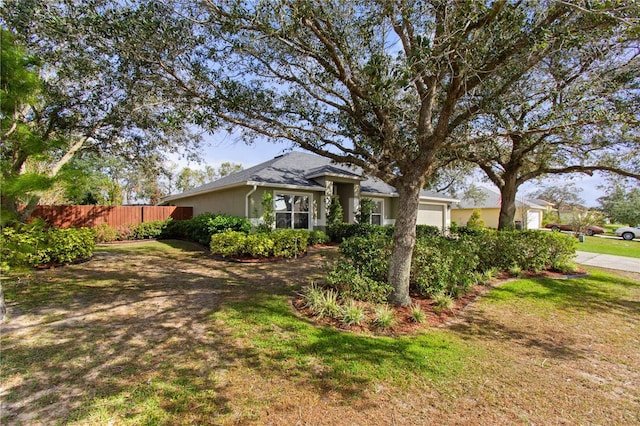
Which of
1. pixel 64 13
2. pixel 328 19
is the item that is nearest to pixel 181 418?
pixel 328 19

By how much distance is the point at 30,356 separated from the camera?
11.3 feet

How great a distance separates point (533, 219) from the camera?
3384 cm

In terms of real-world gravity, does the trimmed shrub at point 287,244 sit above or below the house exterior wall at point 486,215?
below

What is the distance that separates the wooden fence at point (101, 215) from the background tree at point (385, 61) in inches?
497

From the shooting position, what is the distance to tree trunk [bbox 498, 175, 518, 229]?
11305 mm

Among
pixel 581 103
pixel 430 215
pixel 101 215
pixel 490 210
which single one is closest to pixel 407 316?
pixel 581 103

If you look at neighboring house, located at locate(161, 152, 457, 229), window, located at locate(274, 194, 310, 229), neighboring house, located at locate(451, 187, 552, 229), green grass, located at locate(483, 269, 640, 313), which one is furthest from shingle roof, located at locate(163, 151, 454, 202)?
neighboring house, located at locate(451, 187, 552, 229)

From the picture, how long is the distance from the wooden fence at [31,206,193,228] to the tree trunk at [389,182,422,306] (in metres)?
15.4

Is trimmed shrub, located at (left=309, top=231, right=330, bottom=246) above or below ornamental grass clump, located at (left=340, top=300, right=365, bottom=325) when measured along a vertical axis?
above

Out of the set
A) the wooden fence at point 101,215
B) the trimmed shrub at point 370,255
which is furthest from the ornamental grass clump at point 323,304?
the wooden fence at point 101,215

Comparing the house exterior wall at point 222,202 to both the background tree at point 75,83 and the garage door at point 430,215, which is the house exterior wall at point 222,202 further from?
the garage door at point 430,215

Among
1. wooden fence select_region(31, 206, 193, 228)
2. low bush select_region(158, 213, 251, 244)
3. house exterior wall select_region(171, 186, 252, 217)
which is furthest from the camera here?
wooden fence select_region(31, 206, 193, 228)

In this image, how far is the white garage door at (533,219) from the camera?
32781 millimetres

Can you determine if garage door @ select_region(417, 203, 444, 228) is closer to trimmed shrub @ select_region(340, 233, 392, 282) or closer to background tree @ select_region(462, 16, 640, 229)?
background tree @ select_region(462, 16, 640, 229)
